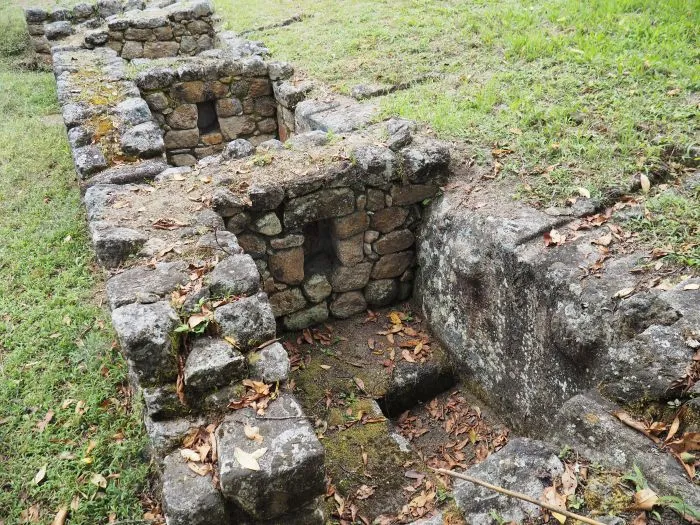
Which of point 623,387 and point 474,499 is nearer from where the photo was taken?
A: point 474,499

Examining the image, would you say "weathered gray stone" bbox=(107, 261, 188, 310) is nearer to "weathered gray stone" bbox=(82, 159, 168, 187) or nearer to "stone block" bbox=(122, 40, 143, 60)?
"weathered gray stone" bbox=(82, 159, 168, 187)

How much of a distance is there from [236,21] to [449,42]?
4.43 m

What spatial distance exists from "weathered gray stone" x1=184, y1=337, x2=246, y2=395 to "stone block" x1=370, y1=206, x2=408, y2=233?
7.12 ft

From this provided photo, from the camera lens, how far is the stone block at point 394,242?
5.10 m

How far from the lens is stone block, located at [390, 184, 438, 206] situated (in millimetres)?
4910

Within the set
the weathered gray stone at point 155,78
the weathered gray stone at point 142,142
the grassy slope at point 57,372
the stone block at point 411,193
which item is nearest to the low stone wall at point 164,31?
the weathered gray stone at point 155,78

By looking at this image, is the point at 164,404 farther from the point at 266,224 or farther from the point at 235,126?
the point at 235,126

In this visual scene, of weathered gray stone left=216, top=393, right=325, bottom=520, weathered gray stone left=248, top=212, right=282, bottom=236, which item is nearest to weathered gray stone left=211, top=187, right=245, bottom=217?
weathered gray stone left=248, top=212, right=282, bottom=236

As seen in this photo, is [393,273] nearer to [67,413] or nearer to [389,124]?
[389,124]

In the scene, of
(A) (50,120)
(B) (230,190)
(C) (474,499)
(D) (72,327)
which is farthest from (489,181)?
(A) (50,120)

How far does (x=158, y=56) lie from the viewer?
32.3 feet

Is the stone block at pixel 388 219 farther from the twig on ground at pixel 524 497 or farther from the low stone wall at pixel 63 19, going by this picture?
the low stone wall at pixel 63 19

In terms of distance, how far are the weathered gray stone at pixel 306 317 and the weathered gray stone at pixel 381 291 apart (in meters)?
0.43

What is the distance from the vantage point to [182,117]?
25.3ft
